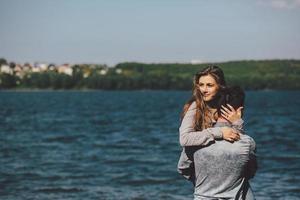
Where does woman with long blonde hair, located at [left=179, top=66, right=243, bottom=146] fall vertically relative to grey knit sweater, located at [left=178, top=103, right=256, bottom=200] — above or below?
above

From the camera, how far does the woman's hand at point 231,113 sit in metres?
4.62

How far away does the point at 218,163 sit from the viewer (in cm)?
444

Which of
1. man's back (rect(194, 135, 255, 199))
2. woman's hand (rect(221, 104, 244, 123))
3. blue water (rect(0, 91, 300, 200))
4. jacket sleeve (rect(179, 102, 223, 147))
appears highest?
woman's hand (rect(221, 104, 244, 123))

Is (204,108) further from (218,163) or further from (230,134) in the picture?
(218,163)

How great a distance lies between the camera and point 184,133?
4.58m

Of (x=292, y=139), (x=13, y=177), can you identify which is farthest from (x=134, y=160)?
(x=292, y=139)

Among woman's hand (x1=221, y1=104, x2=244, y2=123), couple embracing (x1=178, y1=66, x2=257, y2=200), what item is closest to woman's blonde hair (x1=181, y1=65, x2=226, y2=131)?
couple embracing (x1=178, y1=66, x2=257, y2=200)

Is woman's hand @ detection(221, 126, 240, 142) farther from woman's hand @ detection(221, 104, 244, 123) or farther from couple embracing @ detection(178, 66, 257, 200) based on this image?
woman's hand @ detection(221, 104, 244, 123)

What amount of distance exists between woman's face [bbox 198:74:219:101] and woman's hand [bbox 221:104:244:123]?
0.14 metres

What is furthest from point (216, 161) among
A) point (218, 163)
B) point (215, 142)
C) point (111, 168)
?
point (111, 168)

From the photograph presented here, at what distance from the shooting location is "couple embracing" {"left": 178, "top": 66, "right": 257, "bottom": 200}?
444 centimetres

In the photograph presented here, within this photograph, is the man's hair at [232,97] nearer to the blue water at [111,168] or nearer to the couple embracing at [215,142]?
the couple embracing at [215,142]

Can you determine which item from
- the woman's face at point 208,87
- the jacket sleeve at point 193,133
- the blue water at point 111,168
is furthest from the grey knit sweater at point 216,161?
the blue water at point 111,168

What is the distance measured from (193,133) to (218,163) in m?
0.30
